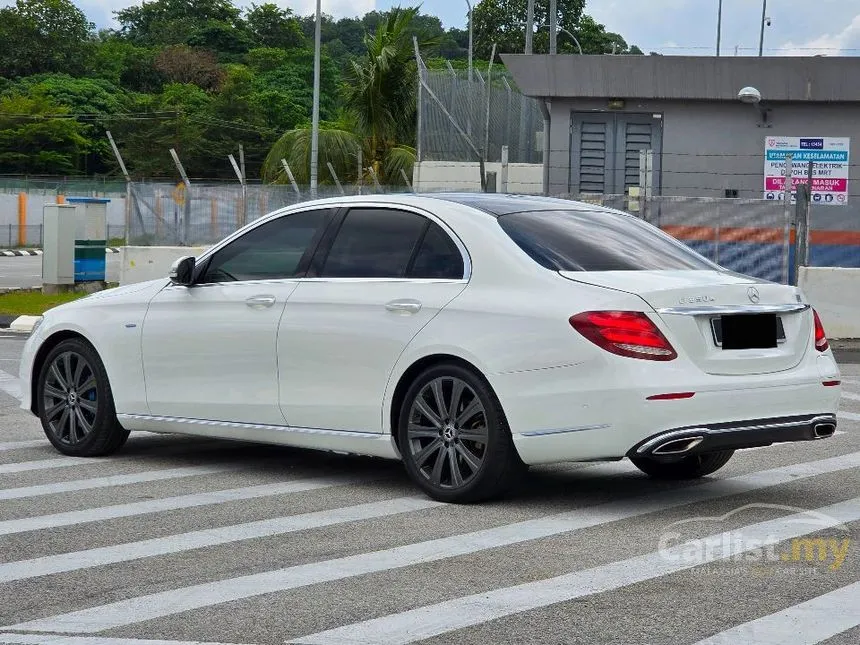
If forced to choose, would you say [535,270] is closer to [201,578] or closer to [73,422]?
[201,578]

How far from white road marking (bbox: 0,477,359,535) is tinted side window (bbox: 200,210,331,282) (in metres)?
1.15

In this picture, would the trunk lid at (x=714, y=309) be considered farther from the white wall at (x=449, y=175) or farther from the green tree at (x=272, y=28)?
the green tree at (x=272, y=28)

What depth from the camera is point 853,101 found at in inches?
1091

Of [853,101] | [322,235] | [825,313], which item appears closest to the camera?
[322,235]

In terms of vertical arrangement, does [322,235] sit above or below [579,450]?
above

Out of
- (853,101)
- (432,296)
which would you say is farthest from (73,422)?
(853,101)

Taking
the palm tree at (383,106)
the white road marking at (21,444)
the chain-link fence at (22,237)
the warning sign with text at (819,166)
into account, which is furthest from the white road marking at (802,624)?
the chain-link fence at (22,237)

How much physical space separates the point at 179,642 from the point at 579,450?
2.72m

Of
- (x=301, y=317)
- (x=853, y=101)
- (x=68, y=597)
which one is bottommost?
(x=68, y=597)

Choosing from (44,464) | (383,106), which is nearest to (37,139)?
(383,106)

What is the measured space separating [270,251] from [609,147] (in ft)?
68.8

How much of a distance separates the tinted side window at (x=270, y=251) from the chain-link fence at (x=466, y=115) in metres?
26.2

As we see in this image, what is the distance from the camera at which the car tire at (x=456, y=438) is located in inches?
296

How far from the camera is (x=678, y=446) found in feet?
23.6
